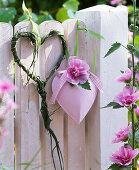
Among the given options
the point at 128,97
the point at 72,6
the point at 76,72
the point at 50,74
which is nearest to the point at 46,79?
the point at 50,74

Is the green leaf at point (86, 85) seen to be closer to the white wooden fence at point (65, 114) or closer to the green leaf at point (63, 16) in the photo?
the white wooden fence at point (65, 114)

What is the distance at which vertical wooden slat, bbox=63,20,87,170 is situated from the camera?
6.44 feet

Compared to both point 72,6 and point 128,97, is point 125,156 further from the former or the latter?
point 72,6

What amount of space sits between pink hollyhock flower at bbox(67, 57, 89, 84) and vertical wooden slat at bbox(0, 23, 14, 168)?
0.95ft

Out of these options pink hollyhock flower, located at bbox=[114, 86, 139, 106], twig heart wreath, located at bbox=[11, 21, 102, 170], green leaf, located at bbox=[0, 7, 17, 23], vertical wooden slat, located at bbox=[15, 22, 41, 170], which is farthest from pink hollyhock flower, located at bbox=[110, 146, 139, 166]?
green leaf, located at bbox=[0, 7, 17, 23]

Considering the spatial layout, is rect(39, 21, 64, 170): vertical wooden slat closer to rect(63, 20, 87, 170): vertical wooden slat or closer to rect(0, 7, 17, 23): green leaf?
rect(63, 20, 87, 170): vertical wooden slat

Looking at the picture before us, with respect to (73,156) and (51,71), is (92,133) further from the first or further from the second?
(51,71)

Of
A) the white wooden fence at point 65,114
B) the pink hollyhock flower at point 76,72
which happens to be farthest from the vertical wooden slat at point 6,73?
the pink hollyhock flower at point 76,72

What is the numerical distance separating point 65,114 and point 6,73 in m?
0.41

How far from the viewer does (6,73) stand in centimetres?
179

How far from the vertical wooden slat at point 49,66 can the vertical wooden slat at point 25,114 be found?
0.05 m

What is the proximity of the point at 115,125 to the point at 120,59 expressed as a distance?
1.19 feet

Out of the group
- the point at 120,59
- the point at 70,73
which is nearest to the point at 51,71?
the point at 70,73

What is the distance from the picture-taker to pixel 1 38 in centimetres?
177
